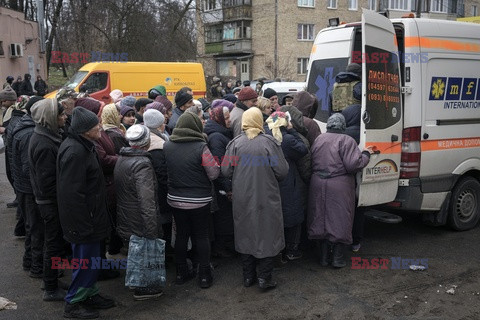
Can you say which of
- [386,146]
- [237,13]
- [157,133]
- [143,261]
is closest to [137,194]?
[143,261]

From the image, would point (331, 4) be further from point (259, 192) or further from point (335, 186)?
point (259, 192)

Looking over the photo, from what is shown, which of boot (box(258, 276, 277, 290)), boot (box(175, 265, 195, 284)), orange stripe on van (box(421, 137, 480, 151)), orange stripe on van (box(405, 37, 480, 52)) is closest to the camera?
boot (box(258, 276, 277, 290))

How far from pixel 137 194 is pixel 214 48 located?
139 feet

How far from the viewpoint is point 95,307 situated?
4.10 m

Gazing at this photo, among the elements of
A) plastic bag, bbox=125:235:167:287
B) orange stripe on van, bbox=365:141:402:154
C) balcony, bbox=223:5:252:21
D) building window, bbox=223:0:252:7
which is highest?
building window, bbox=223:0:252:7

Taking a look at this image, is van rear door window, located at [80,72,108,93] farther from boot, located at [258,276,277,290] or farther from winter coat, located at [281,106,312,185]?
boot, located at [258,276,277,290]

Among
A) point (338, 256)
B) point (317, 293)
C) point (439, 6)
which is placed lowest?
point (317, 293)

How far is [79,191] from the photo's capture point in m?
3.68

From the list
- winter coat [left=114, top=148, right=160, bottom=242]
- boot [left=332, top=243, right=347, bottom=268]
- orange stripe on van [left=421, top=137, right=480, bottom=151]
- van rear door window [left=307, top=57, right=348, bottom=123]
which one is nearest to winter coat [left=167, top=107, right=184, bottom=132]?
winter coat [left=114, top=148, right=160, bottom=242]

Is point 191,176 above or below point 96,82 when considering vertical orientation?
below

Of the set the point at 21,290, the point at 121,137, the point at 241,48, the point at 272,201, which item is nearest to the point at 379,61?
the point at 272,201

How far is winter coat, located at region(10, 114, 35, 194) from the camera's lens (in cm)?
447

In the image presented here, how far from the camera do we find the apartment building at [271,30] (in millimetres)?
39969

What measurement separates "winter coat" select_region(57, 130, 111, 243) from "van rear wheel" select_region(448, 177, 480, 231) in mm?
4311
